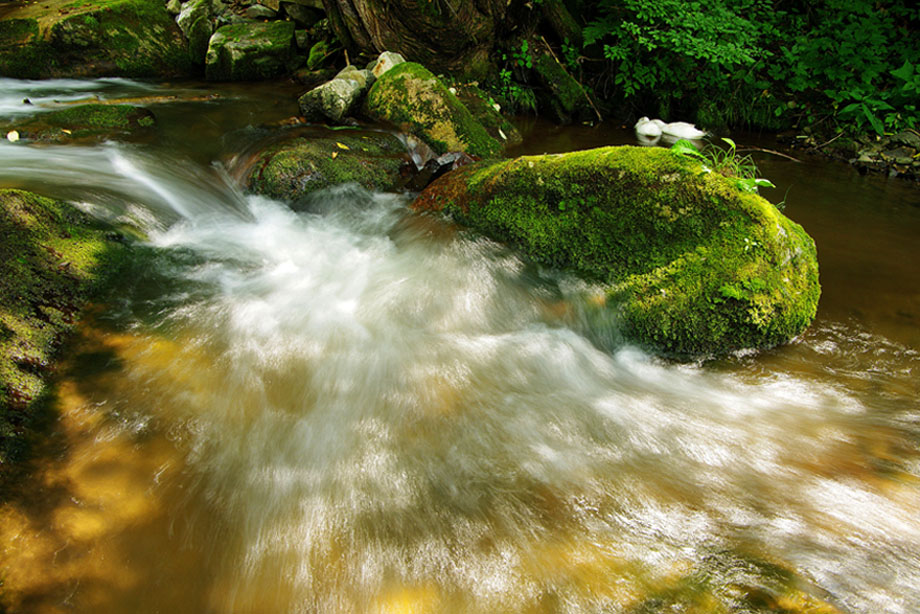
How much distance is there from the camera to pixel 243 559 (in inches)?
85.4

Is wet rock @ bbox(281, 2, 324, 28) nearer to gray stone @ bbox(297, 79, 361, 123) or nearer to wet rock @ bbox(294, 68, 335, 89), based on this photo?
wet rock @ bbox(294, 68, 335, 89)

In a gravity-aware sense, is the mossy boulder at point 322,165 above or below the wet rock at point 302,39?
below

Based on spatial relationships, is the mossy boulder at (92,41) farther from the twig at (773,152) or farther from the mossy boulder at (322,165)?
the twig at (773,152)

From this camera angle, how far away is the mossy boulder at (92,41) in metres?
8.18

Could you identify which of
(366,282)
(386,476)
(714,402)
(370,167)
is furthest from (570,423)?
(370,167)

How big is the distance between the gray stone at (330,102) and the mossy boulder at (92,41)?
4.45m

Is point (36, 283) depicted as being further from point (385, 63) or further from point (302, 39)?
point (302, 39)

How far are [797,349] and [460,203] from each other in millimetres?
2991

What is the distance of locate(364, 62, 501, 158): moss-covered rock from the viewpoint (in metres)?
6.29

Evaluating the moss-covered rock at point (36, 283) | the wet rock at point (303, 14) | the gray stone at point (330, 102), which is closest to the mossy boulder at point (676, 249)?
the moss-covered rock at point (36, 283)

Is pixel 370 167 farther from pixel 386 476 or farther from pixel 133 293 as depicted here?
pixel 386 476

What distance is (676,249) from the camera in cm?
363

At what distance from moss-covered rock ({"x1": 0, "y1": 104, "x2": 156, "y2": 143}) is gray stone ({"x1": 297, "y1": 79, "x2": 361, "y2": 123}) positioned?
2.00 meters

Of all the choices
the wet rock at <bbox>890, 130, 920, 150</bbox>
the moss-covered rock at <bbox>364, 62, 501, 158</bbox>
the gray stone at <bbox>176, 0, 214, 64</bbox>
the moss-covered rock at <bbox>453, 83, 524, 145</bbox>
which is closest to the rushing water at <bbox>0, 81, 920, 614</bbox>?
the moss-covered rock at <bbox>364, 62, 501, 158</bbox>
